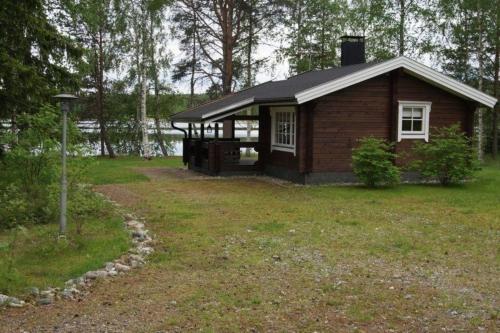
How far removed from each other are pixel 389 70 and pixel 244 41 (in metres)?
13.5

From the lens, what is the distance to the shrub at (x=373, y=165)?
13727 millimetres

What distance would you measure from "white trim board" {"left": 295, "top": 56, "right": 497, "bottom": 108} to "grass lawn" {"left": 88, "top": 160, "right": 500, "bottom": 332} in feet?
8.86

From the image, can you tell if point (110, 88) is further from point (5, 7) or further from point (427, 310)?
point (427, 310)

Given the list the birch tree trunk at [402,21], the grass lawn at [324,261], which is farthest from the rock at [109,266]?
the birch tree trunk at [402,21]

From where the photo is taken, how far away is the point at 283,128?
640 inches

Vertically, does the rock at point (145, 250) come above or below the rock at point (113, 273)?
above

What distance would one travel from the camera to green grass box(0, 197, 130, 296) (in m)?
5.79

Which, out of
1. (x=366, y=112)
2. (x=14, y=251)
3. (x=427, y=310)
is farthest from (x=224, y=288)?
(x=366, y=112)

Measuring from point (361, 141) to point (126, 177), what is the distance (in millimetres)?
6879

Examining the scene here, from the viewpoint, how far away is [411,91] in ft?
50.6

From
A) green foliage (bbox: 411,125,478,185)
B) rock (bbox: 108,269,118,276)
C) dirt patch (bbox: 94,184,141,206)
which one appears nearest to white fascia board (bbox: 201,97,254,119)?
dirt patch (bbox: 94,184,141,206)

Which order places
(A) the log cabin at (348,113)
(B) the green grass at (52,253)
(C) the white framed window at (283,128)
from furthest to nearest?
(C) the white framed window at (283,128) → (A) the log cabin at (348,113) → (B) the green grass at (52,253)

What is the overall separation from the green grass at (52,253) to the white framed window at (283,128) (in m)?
7.52

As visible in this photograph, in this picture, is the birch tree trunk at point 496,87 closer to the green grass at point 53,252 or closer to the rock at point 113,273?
the green grass at point 53,252
